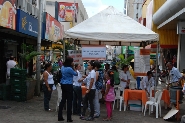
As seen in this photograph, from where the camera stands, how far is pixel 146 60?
13219 mm

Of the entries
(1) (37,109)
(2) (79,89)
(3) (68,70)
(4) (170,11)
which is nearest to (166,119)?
(2) (79,89)

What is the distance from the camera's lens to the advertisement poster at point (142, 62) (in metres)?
13.2

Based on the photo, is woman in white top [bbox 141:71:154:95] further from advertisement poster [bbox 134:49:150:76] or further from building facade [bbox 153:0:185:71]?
building facade [bbox 153:0:185:71]

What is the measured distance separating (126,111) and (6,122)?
15.3 ft

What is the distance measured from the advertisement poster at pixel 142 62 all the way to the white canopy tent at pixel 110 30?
4.41 ft

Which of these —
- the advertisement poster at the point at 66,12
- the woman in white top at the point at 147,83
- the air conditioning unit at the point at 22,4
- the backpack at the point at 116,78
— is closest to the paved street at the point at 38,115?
the woman in white top at the point at 147,83

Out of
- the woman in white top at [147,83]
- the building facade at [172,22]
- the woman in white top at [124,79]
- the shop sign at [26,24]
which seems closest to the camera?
the woman in white top at [147,83]

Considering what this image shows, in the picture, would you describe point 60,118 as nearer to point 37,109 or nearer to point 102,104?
point 37,109

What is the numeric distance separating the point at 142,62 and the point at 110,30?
8.09ft

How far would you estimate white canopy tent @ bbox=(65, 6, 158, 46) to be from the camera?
1147 centimetres

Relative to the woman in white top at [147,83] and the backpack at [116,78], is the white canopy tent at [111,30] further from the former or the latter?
the backpack at [116,78]

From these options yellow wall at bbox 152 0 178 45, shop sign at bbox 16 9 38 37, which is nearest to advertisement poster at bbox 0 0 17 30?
shop sign at bbox 16 9 38 37

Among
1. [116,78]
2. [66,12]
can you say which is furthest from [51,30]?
[66,12]

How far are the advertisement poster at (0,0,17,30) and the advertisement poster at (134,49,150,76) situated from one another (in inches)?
217
